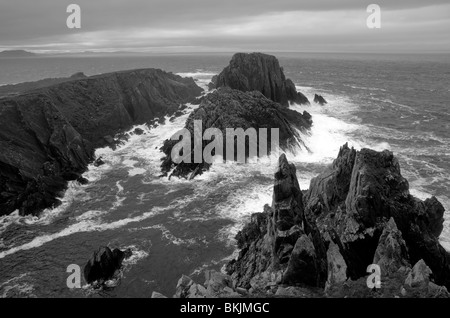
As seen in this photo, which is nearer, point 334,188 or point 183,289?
point 183,289

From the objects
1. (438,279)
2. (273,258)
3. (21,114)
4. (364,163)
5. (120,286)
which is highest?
(21,114)

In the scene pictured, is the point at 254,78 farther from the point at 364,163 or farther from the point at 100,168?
the point at 364,163

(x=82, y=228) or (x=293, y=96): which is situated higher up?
(x=293, y=96)

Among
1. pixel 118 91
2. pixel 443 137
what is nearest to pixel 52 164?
pixel 118 91

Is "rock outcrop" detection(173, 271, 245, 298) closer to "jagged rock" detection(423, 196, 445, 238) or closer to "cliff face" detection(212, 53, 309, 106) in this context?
"jagged rock" detection(423, 196, 445, 238)

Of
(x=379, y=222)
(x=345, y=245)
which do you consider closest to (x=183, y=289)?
(x=345, y=245)

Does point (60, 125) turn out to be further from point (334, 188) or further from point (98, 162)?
point (334, 188)
